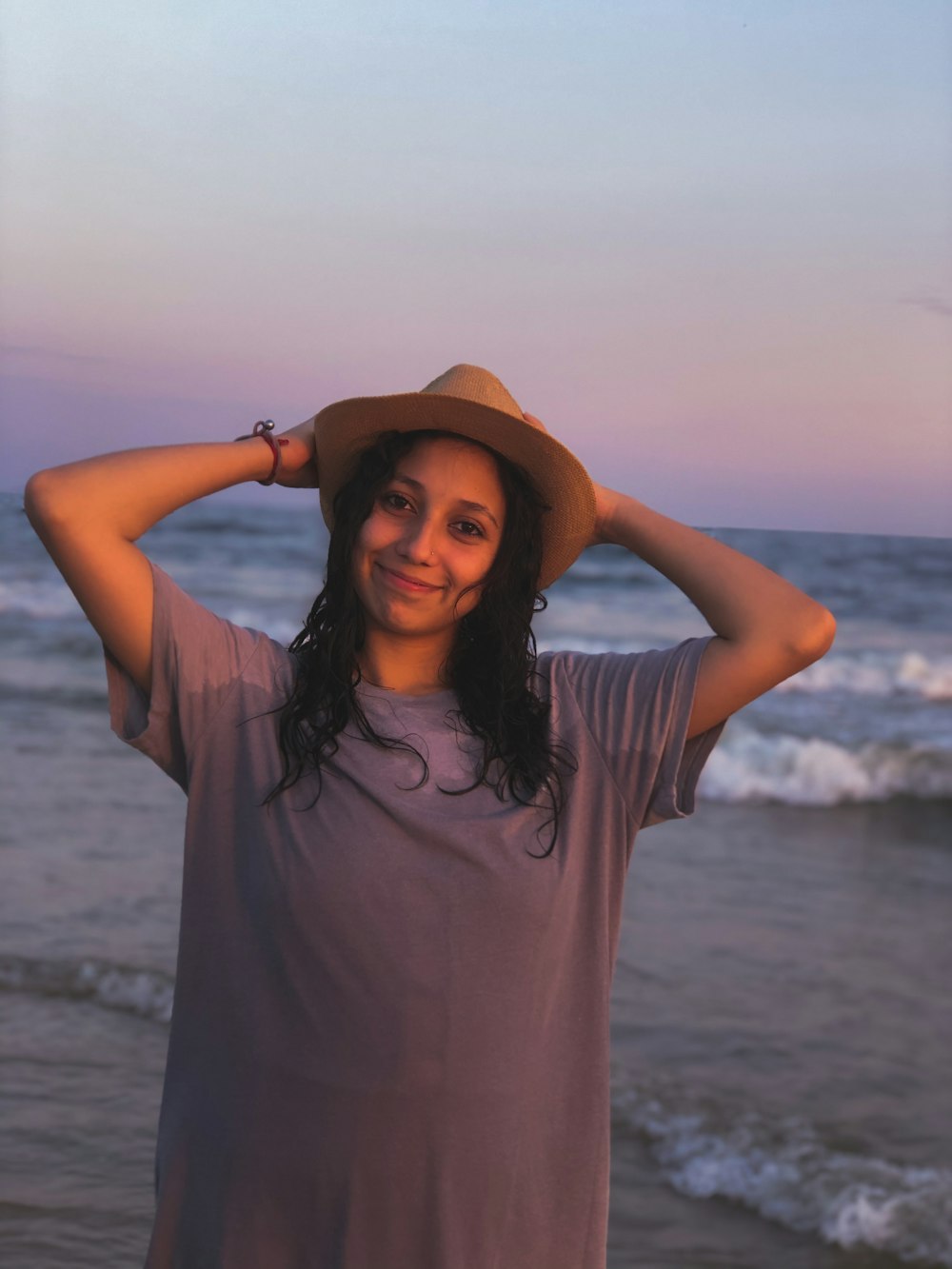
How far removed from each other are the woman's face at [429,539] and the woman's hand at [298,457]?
A: 0.18 meters

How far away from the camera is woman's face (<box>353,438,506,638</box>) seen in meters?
1.95

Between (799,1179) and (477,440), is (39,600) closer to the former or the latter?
(799,1179)

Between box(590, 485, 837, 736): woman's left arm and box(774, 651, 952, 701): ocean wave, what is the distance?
31.8 ft

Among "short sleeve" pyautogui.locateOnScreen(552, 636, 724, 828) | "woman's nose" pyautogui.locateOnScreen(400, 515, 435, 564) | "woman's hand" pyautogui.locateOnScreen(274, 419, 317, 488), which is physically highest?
"woman's hand" pyautogui.locateOnScreen(274, 419, 317, 488)

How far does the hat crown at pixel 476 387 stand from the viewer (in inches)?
77.8

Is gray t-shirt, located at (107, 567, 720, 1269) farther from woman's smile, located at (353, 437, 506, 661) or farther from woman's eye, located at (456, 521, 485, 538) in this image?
woman's eye, located at (456, 521, 485, 538)

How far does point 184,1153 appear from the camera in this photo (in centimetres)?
183

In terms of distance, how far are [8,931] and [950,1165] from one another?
122 inches

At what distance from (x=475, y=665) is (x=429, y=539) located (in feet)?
0.70

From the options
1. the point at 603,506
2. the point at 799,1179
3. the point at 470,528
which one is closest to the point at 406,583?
the point at 470,528

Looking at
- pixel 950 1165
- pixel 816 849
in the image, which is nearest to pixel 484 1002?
pixel 950 1165

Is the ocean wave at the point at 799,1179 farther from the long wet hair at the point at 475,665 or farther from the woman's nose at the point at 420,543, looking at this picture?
the woman's nose at the point at 420,543

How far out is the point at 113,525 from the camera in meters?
1.90

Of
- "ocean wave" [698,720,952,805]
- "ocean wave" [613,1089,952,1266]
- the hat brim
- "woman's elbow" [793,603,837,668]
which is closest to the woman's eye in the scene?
the hat brim
